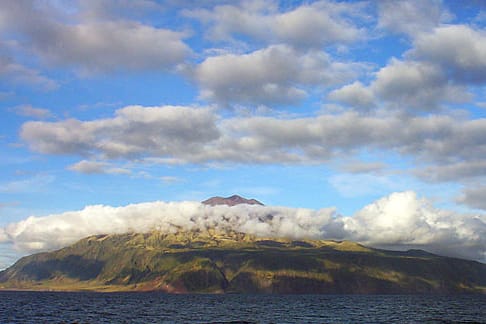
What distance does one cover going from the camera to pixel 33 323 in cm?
14800

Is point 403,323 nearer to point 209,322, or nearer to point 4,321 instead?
point 209,322

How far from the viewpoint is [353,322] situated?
156375 mm

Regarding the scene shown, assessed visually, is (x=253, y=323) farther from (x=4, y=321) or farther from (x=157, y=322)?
(x=4, y=321)

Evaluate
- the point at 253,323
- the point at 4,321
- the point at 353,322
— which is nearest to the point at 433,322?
the point at 353,322

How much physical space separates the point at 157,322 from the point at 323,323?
171 feet

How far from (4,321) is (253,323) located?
79.3 meters

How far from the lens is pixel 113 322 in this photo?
153875 mm

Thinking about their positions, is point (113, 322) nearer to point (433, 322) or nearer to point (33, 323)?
point (33, 323)

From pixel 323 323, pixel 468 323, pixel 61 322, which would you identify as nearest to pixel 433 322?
pixel 468 323

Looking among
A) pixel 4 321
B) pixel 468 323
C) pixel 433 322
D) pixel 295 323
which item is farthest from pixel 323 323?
pixel 4 321

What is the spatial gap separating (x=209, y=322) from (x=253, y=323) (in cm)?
1632

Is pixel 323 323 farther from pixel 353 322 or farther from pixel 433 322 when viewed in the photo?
pixel 433 322

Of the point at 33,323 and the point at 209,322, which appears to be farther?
the point at 209,322

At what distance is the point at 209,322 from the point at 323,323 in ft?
119
